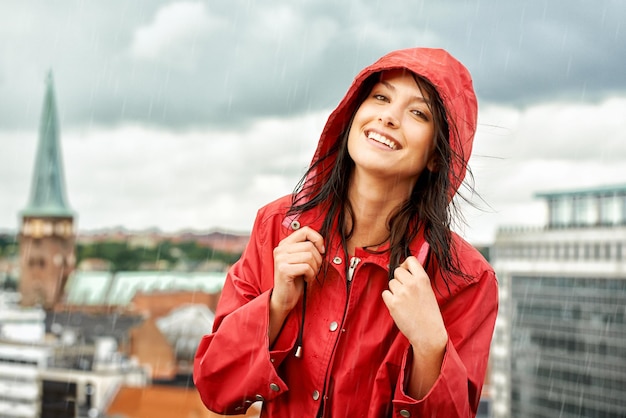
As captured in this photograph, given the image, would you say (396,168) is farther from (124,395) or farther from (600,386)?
(600,386)

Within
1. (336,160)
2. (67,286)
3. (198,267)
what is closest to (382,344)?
(336,160)

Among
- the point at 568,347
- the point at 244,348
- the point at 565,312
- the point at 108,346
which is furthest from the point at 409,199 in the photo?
the point at 568,347

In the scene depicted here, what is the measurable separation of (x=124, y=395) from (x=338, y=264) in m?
34.4

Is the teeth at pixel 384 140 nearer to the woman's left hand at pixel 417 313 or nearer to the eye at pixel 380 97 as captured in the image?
the eye at pixel 380 97

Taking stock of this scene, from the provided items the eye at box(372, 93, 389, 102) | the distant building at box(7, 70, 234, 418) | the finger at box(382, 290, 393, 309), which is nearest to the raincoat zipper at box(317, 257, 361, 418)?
the finger at box(382, 290, 393, 309)

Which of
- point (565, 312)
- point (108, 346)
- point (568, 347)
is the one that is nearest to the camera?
point (108, 346)

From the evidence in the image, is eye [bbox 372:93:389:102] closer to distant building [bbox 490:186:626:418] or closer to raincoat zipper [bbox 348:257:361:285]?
raincoat zipper [bbox 348:257:361:285]

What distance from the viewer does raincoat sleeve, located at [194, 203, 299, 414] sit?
4.47 feet

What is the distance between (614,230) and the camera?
43.6 meters

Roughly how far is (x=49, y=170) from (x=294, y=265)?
171 feet

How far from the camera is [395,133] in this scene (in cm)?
144

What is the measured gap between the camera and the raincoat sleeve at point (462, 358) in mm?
1278

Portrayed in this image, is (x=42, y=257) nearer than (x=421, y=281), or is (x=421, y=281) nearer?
(x=421, y=281)

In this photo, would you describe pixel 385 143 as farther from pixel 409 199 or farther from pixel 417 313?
pixel 417 313
